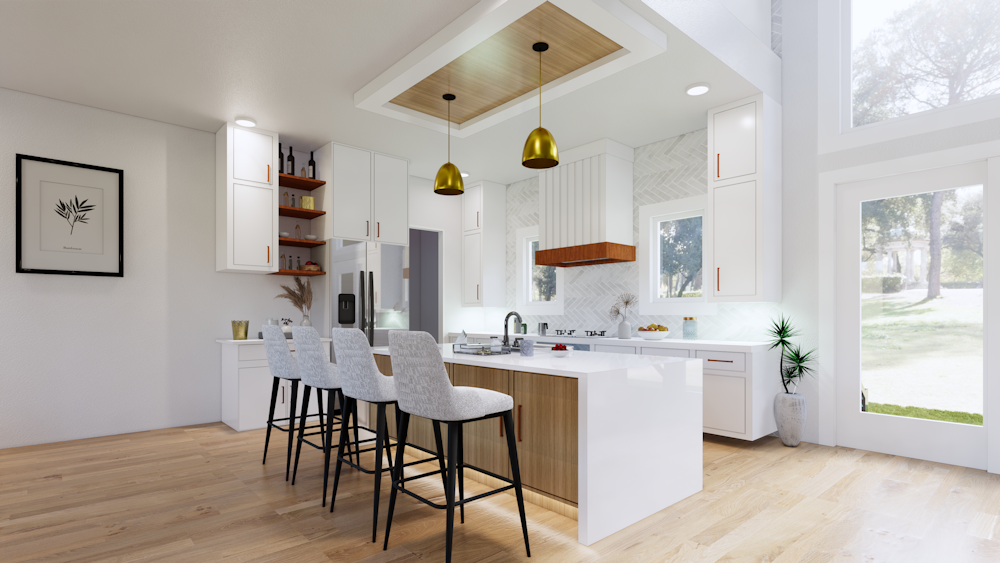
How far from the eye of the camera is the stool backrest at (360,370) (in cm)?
273

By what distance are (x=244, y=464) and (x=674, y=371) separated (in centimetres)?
300

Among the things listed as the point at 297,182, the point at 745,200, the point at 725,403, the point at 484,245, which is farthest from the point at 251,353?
the point at 745,200

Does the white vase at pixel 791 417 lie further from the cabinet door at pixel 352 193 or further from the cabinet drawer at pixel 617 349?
the cabinet door at pixel 352 193

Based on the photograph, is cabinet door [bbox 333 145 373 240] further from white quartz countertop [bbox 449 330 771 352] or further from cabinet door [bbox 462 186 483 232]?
white quartz countertop [bbox 449 330 771 352]

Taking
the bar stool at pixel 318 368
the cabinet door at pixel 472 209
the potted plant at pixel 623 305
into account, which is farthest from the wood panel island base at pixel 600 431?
the cabinet door at pixel 472 209

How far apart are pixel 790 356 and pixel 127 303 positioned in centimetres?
580

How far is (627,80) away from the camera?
4.11 metres

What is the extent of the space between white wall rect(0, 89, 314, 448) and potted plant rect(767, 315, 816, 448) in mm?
4927

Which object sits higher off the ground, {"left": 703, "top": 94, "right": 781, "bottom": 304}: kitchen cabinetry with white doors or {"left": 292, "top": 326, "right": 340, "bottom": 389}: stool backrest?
{"left": 703, "top": 94, "right": 781, "bottom": 304}: kitchen cabinetry with white doors

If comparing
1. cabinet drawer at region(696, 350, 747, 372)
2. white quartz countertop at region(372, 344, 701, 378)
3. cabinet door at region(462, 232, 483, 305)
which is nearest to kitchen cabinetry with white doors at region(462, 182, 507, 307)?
cabinet door at region(462, 232, 483, 305)

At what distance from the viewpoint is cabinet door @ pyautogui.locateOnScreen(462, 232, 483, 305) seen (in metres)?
7.12

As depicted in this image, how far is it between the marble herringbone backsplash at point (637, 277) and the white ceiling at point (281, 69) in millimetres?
227

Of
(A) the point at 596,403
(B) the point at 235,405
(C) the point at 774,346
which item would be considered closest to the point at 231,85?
(B) the point at 235,405

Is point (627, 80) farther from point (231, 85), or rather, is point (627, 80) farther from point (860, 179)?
point (231, 85)
